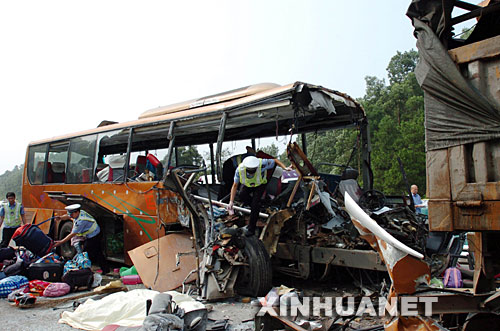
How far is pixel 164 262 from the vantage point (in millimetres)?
6219

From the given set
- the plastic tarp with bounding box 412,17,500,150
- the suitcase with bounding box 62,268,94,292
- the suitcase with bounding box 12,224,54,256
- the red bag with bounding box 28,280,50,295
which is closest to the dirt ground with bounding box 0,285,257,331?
the red bag with bounding box 28,280,50,295

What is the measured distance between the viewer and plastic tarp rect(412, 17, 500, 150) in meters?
2.42

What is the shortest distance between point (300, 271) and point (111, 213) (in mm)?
3839

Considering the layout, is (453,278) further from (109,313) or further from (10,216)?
(10,216)

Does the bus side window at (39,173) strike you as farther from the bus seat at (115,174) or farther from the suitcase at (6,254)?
the suitcase at (6,254)

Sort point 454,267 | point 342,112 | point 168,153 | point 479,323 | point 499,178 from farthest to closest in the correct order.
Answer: point 168,153 → point 342,112 → point 454,267 → point 479,323 → point 499,178

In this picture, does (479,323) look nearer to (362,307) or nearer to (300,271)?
(362,307)

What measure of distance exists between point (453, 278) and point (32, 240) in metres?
6.49

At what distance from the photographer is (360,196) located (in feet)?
20.4

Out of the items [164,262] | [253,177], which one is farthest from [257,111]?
[164,262]

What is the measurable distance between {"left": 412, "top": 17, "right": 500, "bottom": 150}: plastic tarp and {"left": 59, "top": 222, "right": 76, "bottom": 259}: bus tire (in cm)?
752

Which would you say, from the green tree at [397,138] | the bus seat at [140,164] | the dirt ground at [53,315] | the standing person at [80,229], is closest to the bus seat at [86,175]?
the bus seat at [140,164]

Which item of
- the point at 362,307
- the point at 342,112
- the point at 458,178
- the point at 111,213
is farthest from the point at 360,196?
the point at 111,213

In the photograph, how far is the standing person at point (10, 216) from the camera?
8562mm
